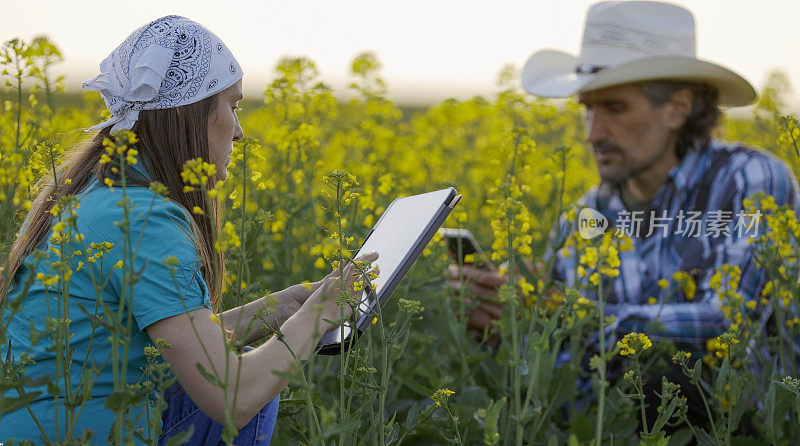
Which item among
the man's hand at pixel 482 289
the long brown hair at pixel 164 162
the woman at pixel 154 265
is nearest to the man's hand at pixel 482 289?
the man's hand at pixel 482 289

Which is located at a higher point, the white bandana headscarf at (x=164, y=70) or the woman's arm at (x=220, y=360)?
the white bandana headscarf at (x=164, y=70)

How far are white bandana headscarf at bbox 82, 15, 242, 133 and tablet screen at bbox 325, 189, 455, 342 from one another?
1.55 feet

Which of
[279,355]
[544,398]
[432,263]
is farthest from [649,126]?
[279,355]

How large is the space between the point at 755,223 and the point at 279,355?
1800 mm

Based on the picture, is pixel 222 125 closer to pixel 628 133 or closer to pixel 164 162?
pixel 164 162

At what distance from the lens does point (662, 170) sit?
315 centimetres

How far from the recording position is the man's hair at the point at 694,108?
10.4ft

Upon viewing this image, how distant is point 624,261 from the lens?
3059 mm

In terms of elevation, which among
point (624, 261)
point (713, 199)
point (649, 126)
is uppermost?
point (649, 126)

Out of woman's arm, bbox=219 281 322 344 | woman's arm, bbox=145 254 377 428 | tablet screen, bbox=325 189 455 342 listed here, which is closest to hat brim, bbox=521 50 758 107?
tablet screen, bbox=325 189 455 342

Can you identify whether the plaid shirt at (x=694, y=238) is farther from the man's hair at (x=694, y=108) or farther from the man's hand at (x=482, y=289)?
the man's hand at (x=482, y=289)

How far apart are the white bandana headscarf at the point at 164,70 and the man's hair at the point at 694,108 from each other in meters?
1.95

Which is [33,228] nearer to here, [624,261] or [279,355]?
[279,355]

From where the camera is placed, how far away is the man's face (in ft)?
10.1
